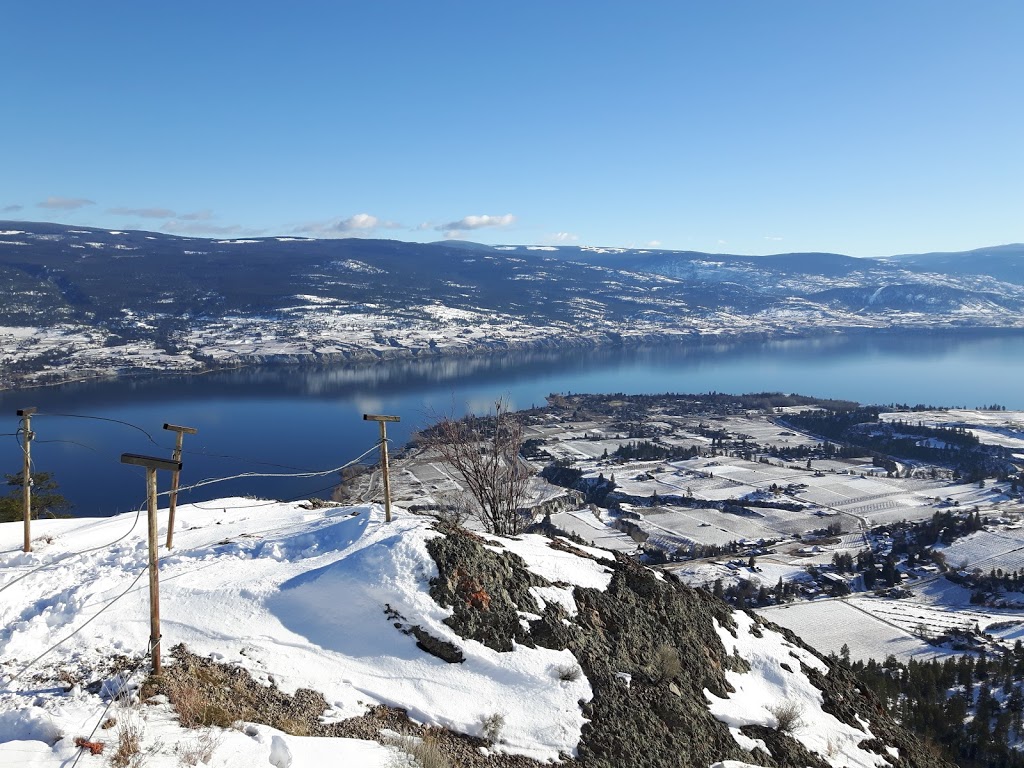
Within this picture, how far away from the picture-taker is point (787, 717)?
8492 millimetres

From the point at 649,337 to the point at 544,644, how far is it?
16928 centimetres

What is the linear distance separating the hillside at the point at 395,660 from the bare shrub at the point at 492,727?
A: 18 mm

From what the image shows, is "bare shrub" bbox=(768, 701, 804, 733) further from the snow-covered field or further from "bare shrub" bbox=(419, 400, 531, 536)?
the snow-covered field

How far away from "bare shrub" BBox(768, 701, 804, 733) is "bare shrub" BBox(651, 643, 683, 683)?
124 cm

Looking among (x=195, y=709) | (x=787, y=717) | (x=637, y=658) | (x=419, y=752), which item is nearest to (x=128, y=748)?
(x=195, y=709)

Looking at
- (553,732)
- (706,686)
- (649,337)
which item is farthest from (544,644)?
(649,337)

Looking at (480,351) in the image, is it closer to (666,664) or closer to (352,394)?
(352,394)

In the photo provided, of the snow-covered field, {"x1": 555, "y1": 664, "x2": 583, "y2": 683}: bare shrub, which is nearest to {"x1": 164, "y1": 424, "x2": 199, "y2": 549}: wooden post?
{"x1": 555, "y1": 664, "x2": 583, "y2": 683}: bare shrub

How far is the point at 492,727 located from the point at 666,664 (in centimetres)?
305

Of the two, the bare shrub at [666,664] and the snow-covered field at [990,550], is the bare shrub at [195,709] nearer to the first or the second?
the bare shrub at [666,664]

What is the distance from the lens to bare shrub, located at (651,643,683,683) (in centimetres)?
849

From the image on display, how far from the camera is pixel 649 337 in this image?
173500 millimetres

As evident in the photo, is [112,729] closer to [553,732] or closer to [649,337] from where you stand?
[553,732]

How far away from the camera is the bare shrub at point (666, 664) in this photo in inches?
334
